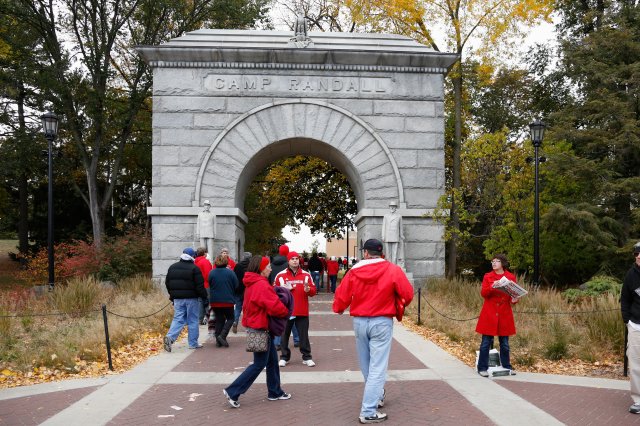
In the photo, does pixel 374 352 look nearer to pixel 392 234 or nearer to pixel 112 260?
pixel 392 234

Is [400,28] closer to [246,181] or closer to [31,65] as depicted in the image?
[246,181]

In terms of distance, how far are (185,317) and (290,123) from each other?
9.52 metres

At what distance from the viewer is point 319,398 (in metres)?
7.06

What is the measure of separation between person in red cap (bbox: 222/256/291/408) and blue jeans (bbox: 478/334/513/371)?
2964 mm

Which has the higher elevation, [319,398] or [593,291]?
[593,291]

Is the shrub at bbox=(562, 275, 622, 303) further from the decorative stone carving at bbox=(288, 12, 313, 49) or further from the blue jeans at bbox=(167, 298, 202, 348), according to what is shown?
the decorative stone carving at bbox=(288, 12, 313, 49)

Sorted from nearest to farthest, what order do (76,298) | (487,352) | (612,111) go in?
(487,352) < (76,298) < (612,111)

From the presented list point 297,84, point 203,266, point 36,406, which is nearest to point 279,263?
point 203,266

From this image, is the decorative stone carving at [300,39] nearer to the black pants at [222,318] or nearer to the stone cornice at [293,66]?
the stone cornice at [293,66]

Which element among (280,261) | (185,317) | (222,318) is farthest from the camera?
(222,318)

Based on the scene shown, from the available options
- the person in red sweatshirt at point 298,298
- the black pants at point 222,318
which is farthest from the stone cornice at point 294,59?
the person in red sweatshirt at point 298,298

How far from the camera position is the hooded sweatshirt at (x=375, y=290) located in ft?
20.1

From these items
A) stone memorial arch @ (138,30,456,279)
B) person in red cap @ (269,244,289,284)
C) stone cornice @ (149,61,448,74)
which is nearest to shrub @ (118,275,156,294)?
stone memorial arch @ (138,30,456,279)

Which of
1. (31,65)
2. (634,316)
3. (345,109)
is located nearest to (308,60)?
(345,109)
